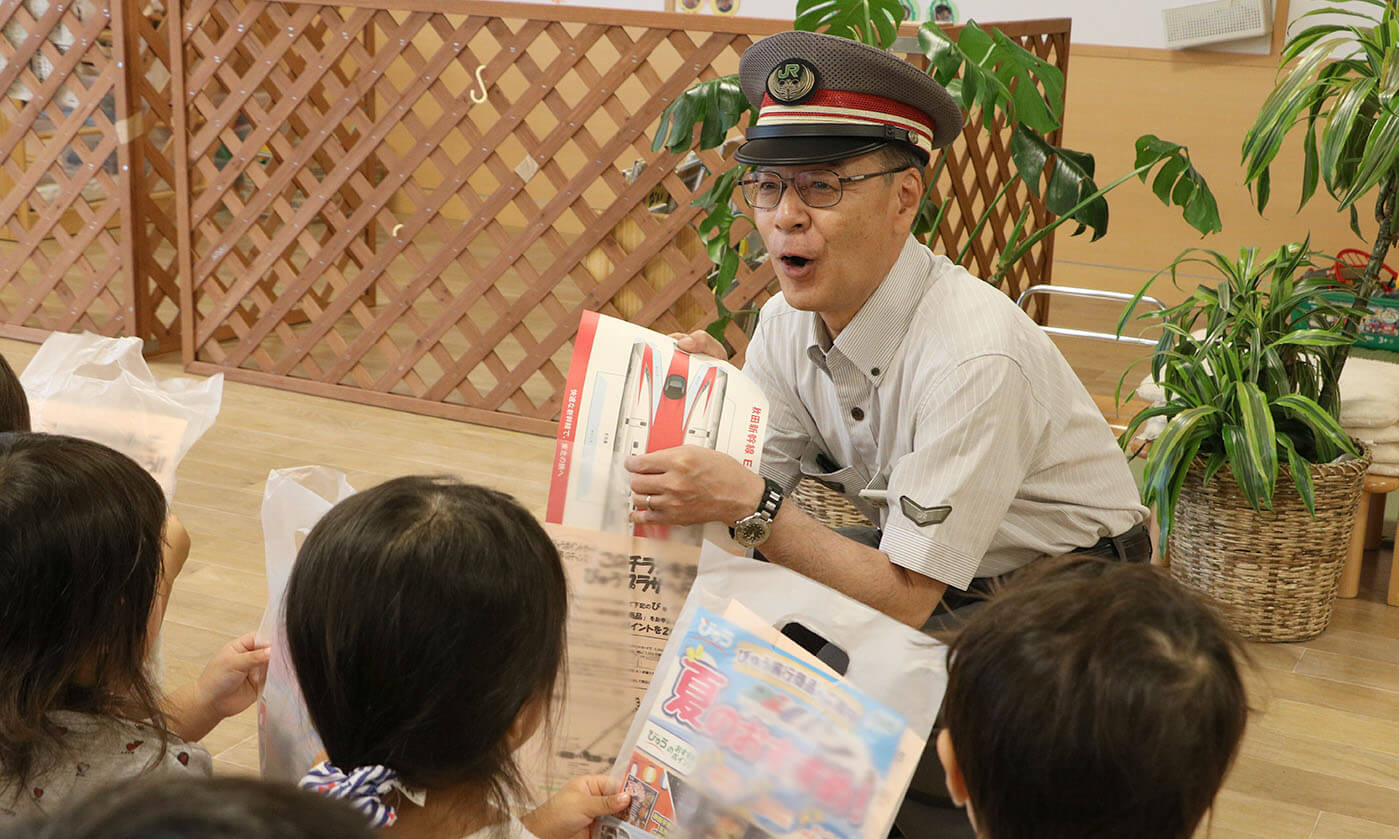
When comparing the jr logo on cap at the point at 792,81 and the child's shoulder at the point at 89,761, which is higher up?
the jr logo on cap at the point at 792,81

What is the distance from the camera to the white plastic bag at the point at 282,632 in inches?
43.1

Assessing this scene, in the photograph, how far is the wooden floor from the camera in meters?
1.70

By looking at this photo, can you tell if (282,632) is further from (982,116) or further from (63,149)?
(63,149)

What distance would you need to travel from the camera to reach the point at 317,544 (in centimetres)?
86

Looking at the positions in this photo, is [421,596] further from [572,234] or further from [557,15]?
[572,234]

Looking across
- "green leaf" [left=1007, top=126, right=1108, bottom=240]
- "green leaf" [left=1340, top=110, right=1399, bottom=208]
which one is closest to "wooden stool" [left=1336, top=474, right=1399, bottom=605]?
"green leaf" [left=1340, top=110, right=1399, bottom=208]

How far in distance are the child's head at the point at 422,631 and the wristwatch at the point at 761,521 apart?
0.37 m

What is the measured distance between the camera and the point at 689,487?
3.88 ft

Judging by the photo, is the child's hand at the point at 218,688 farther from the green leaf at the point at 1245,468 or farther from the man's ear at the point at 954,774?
the green leaf at the point at 1245,468

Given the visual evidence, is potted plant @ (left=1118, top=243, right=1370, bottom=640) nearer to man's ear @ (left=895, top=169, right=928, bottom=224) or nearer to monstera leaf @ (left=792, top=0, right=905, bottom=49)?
monstera leaf @ (left=792, top=0, right=905, bottom=49)

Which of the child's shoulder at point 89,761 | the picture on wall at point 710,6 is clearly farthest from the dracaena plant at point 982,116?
the picture on wall at point 710,6

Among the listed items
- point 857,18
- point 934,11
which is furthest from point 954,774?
point 934,11

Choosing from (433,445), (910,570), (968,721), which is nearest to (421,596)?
(968,721)

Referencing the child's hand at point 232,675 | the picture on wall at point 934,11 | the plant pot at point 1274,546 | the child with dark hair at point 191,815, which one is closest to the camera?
the child with dark hair at point 191,815
